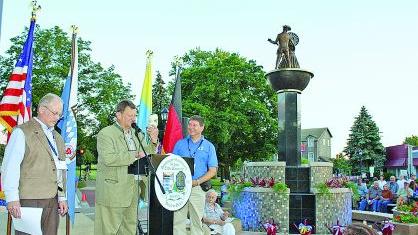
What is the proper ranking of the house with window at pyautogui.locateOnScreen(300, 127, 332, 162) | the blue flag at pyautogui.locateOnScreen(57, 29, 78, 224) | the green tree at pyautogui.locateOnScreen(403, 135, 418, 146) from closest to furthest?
1. the blue flag at pyautogui.locateOnScreen(57, 29, 78, 224)
2. the house with window at pyautogui.locateOnScreen(300, 127, 332, 162)
3. the green tree at pyautogui.locateOnScreen(403, 135, 418, 146)

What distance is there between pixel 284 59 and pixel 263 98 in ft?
90.2

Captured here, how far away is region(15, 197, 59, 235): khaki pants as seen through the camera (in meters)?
4.32

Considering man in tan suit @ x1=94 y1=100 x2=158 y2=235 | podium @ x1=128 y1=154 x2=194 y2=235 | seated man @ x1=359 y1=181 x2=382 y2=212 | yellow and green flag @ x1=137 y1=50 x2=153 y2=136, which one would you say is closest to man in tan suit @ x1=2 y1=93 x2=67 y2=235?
man in tan suit @ x1=94 y1=100 x2=158 y2=235

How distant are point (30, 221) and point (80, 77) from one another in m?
32.1

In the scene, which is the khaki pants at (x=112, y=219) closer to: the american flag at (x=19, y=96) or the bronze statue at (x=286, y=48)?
the american flag at (x=19, y=96)

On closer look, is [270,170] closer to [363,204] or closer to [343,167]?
[363,204]

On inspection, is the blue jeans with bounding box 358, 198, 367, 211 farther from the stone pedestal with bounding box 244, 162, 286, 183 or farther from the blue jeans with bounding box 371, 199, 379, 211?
the stone pedestal with bounding box 244, 162, 286, 183

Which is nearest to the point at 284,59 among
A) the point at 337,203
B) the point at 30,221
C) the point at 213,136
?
the point at 337,203

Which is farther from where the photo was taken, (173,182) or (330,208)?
(330,208)

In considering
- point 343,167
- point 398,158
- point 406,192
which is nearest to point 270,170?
point 406,192

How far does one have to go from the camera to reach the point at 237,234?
9.98m

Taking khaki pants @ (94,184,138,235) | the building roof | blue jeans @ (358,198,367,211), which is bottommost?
blue jeans @ (358,198,367,211)

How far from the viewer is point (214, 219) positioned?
26.8ft

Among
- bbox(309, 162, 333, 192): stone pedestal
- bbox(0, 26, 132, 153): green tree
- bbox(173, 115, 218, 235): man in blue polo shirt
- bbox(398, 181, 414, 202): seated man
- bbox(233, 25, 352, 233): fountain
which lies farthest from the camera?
bbox(0, 26, 132, 153): green tree
